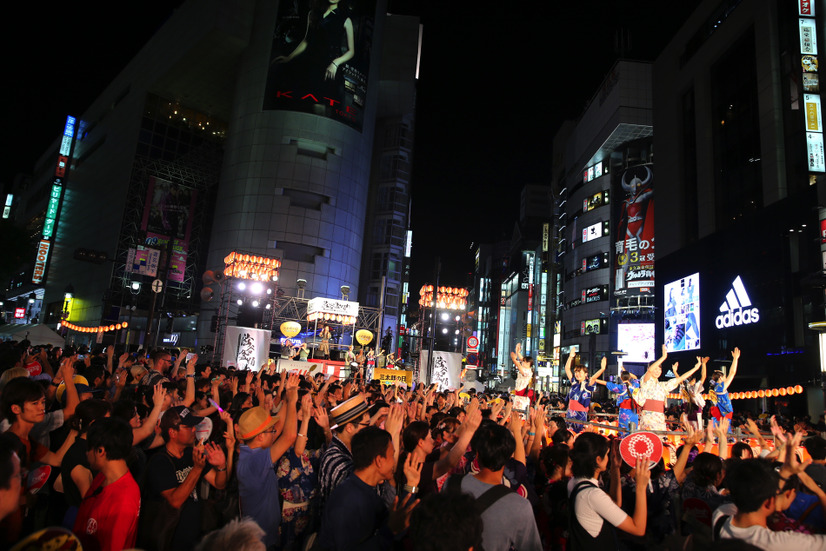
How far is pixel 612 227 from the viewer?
179 ft

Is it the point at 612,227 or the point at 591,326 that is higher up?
the point at 612,227

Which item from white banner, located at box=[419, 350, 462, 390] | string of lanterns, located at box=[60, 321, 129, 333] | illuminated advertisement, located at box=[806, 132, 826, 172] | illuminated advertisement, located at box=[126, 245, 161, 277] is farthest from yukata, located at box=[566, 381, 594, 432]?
illuminated advertisement, located at box=[126, 245, 161, 277]

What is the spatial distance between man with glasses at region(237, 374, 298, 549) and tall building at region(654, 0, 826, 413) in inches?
865

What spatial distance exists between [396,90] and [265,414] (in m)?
55.7

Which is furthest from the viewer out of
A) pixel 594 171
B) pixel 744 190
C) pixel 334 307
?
pixel 594 171

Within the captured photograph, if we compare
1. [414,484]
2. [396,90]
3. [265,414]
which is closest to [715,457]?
[414,484]

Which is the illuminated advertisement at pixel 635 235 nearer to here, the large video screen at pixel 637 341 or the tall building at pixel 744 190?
the large video screen at pixel 637 341

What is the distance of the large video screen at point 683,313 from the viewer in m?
26.7

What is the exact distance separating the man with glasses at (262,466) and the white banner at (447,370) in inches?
701

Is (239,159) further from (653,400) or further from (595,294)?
(653,400)

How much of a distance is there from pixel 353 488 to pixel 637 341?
48.4 metres

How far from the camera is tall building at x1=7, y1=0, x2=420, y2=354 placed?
152 ft

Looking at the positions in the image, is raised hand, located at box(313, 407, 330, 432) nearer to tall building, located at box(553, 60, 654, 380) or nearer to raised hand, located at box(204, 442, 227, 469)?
raised hand, located at box(204, 442, 227, 469)

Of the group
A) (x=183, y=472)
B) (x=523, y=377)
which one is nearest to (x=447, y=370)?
(x=523, y=377)
